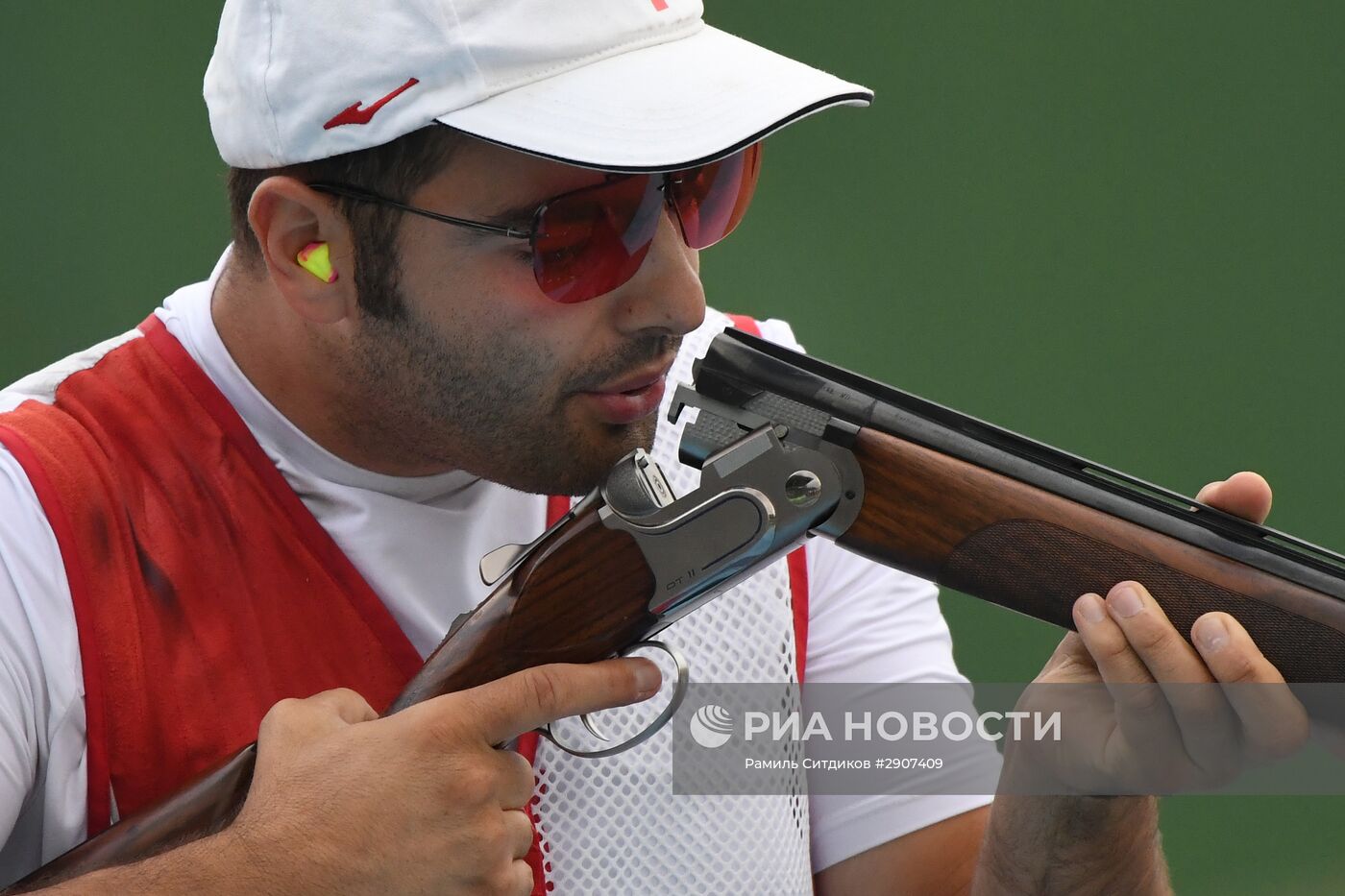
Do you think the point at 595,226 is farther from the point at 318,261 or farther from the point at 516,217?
the point at 318,261

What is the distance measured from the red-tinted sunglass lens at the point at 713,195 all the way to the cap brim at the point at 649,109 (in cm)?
6

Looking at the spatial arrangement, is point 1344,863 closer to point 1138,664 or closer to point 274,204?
point 1138,664

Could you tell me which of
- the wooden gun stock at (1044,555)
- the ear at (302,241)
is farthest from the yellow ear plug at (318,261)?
the wooden gun stock at (1044,555)

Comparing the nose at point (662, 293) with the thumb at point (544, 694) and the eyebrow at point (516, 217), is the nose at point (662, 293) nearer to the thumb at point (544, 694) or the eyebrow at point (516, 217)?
the eyebrow at point (516, 217)

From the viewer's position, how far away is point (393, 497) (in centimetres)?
153

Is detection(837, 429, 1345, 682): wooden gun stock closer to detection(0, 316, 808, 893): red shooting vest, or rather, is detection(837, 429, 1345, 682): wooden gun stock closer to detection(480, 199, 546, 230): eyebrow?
detection(480, 199, 546, 230): eyebrow

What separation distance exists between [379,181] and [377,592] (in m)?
0.43

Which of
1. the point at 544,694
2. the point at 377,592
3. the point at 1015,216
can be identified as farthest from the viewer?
the point at 1015,216

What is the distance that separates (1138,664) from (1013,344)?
4.59 feet

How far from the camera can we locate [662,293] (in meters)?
1.39

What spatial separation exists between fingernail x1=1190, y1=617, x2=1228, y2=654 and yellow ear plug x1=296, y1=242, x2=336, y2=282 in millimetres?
877

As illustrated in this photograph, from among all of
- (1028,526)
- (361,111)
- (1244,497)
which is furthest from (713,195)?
(1244,497)

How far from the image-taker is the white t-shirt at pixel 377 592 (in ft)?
4.26

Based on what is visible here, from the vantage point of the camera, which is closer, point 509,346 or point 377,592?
point 509,346
